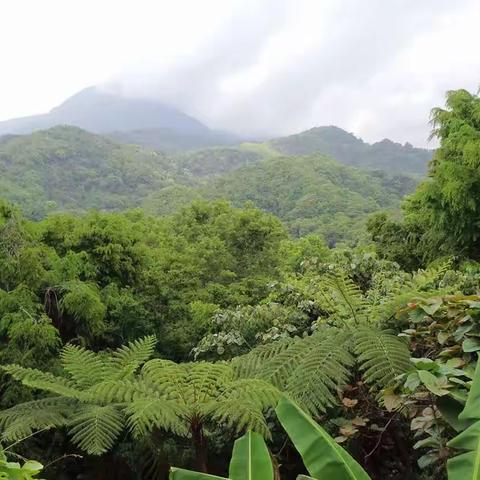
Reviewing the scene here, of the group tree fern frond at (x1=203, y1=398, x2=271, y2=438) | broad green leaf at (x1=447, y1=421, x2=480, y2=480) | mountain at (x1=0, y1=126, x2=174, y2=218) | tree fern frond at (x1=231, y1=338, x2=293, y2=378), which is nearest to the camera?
broad green leaf at (x1=447, y1=421, x2=480, y2=480)

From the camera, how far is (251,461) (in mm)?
1687

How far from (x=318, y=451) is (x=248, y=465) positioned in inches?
8.7

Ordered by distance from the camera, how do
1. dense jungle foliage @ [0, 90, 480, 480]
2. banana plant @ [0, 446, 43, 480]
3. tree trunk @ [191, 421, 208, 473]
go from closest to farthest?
banana plant @ [0, 446, 43, 480], dense jungle foliage @ [0, 90, 480, 480], tree trunk @ [191, 421, 208, 473]

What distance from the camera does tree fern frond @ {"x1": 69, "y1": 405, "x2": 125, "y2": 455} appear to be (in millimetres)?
2947

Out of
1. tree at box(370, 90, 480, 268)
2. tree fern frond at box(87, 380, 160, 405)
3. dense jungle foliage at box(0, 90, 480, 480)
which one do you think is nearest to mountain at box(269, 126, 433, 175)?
tree at box(370, 90, 480, 268)

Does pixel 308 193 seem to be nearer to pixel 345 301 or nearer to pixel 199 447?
pixel 345 301

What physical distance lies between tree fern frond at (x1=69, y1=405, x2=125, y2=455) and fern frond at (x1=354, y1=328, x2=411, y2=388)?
1437 millimetres

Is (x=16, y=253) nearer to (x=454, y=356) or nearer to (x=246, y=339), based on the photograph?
(x=246, y=339)

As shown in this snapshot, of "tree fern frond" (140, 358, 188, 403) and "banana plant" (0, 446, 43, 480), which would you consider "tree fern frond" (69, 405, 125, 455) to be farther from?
"banana plant" (0, 446, 43, 480)

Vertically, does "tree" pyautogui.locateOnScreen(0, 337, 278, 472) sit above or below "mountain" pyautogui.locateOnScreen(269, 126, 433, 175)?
below

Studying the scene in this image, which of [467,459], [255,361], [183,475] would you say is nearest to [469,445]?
[467,459]

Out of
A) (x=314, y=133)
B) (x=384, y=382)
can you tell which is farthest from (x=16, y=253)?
(x=314, y=133)

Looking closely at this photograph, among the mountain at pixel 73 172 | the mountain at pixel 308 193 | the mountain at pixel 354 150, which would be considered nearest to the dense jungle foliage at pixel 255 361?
the mountain at pixel 308 193

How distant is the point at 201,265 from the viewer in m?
16.8
